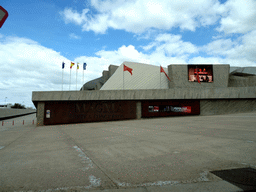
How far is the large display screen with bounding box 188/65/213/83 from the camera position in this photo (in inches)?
1134

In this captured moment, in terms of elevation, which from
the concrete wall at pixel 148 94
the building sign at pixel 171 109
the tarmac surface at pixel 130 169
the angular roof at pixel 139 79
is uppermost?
the angular roof at pixel 139 79

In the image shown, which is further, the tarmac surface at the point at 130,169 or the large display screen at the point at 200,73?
the large display screen at the point at 200,73

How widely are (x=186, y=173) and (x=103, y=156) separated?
241 centimetres

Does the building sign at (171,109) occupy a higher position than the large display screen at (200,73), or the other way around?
the large display screen at (200,73)

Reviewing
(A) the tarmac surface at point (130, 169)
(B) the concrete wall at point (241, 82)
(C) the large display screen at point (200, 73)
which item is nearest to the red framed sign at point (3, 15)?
(A) the tarmac surface at point (130, 169)

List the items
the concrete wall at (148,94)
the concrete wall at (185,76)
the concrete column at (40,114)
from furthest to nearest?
the concrete wall at (185,76), the concrete wall at (148,94), the concrete column at (40,114)

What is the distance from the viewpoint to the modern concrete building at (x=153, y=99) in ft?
63.0

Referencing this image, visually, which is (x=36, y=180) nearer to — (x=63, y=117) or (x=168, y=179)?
(x=168, y=179)

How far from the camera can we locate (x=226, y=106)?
23.7 m

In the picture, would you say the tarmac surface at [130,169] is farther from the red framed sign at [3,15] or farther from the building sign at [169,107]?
the building sign at [169,107]

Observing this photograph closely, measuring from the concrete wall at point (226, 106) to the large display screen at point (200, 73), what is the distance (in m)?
6.46

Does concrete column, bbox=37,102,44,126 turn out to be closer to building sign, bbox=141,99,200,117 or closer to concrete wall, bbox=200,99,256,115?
building sign, bbox=141,99,200,117

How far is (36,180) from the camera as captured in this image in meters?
3.11

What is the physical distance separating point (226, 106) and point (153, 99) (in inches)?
453
